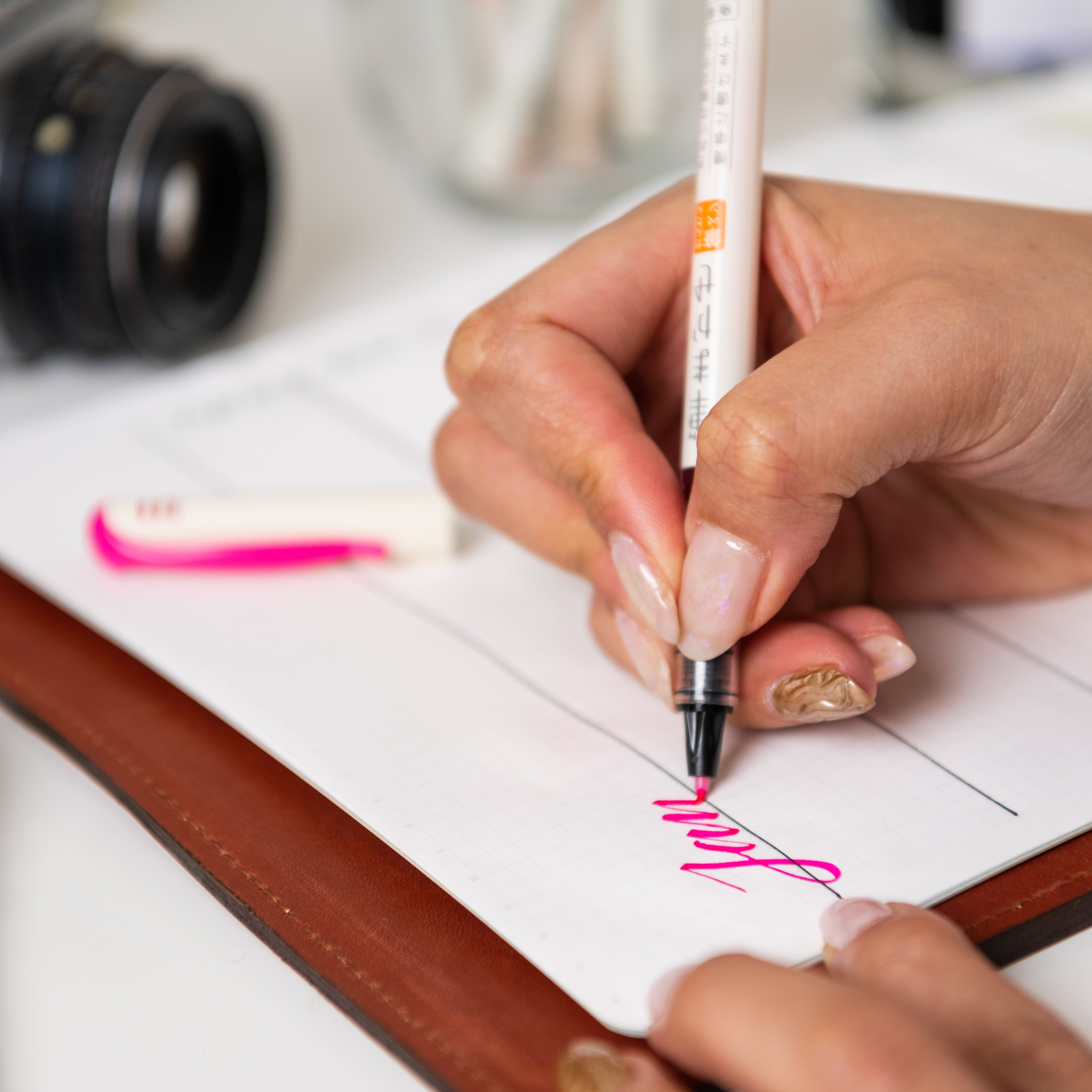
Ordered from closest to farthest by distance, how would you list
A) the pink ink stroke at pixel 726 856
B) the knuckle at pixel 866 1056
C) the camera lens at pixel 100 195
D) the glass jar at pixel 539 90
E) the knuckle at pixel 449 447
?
the knuckle at pixel 866 1056
the pink ink stroke at pixel 726 856
the knuckle at pixel 449 447
the camera lens at pixel 100 195
the glass jar at pixel 539 90

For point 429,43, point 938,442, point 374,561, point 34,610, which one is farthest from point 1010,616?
point 429,43

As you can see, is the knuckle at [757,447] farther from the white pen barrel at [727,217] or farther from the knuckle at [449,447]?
the knuckle at [449,447]

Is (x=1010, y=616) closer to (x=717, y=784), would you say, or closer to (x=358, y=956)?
(x=717, y=784)

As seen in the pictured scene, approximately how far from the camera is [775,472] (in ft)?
1.29

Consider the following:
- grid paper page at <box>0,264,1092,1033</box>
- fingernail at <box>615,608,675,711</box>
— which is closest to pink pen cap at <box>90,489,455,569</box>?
grid paper page at <box>0,264,1092,1033</box>

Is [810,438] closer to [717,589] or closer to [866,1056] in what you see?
[717,589]

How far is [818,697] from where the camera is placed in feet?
1.42

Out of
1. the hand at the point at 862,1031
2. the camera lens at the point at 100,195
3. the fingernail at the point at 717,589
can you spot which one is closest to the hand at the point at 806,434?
the fingernail at the point at 717,589

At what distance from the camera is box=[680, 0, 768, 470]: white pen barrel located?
0.45 meters

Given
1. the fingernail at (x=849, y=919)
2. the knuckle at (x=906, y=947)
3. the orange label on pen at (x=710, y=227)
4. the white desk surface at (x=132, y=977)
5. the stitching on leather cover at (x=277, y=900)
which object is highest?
the orange label on pen at (x=710, y=227)

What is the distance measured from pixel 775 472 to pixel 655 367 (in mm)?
175

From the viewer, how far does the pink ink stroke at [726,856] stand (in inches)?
15.5

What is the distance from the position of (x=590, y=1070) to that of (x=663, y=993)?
0.03m

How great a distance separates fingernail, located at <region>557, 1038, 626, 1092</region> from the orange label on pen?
28 cm
